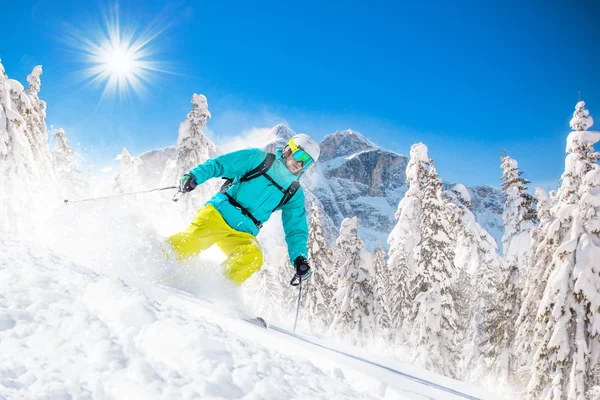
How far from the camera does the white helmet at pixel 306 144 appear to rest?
5.74 m

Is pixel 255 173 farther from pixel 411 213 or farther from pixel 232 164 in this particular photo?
pixel 411 213

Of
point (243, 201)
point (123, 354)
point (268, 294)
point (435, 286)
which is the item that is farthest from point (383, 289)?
point (123, 354)

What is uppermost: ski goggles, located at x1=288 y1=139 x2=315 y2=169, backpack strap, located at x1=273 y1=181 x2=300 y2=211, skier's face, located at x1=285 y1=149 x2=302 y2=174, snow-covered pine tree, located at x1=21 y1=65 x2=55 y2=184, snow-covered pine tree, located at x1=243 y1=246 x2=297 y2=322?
snow-covered pine tree, located at x1=21 y1=65 x2=55 y2=184

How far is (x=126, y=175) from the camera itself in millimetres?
28609

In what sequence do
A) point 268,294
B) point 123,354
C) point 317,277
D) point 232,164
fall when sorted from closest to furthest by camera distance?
1. point 123,354
2. point 232,164
3. point 317,277
4. point 268,294

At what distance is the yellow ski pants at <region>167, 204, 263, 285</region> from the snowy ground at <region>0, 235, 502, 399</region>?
7.64 ft

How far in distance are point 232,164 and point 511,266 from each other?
1607cm

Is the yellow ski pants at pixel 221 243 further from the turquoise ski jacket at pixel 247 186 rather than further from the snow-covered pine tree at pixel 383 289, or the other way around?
the snow-covered pine tree at pixel 383 289

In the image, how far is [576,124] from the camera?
1171 cm

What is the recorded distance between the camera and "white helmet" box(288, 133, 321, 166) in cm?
574

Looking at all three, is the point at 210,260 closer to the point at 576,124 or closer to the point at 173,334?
the point at 173,334

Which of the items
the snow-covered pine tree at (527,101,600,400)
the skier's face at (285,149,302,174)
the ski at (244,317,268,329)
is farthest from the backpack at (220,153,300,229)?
the snow-covered pine tree at (527,101,600,400)

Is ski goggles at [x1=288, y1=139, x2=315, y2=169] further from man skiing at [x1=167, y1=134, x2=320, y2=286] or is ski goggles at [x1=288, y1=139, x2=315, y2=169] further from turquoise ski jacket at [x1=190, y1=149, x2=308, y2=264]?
turquoise ski jacket at [x1=190, y1=149, x2=308, y2=264]

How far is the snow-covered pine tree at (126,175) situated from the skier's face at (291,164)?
82.1 feet
